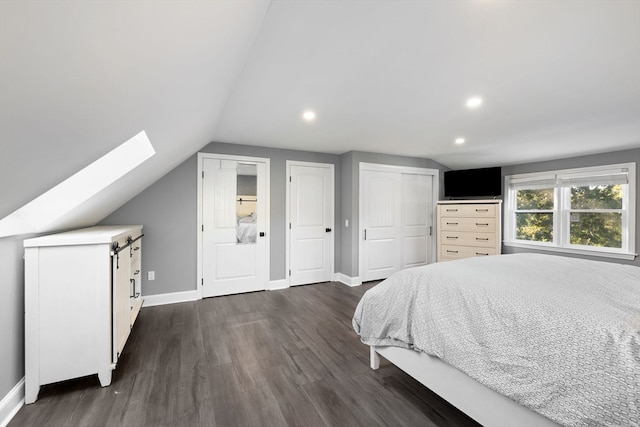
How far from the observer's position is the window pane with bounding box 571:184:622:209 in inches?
153

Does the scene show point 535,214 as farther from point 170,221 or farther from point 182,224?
point 170,221

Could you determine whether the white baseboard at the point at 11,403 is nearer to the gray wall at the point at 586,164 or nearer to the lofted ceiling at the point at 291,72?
the lofted ceiling at the point at 291,72

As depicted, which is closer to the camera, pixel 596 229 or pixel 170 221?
pixel 170 221

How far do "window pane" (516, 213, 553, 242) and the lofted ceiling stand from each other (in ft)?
5.50

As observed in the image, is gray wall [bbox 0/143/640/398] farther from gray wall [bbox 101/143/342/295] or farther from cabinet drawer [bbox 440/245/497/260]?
cabinet drawer [bbox 440/245/497/260]

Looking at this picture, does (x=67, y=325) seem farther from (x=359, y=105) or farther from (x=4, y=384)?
(x=359, y=105)

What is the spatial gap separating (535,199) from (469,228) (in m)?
1.32

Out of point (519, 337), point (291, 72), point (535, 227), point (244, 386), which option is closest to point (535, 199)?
point (535, 227)

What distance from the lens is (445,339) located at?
4.89ft

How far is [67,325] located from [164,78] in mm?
1763

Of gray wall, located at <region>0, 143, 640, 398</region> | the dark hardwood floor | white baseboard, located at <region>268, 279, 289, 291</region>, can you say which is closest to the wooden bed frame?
the dark hardwood floor

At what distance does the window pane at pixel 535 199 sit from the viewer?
14.9 ft

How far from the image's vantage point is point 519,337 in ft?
4.12

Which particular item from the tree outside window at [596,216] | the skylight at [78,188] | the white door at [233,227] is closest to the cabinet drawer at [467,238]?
the tree outside window at [596,216]
